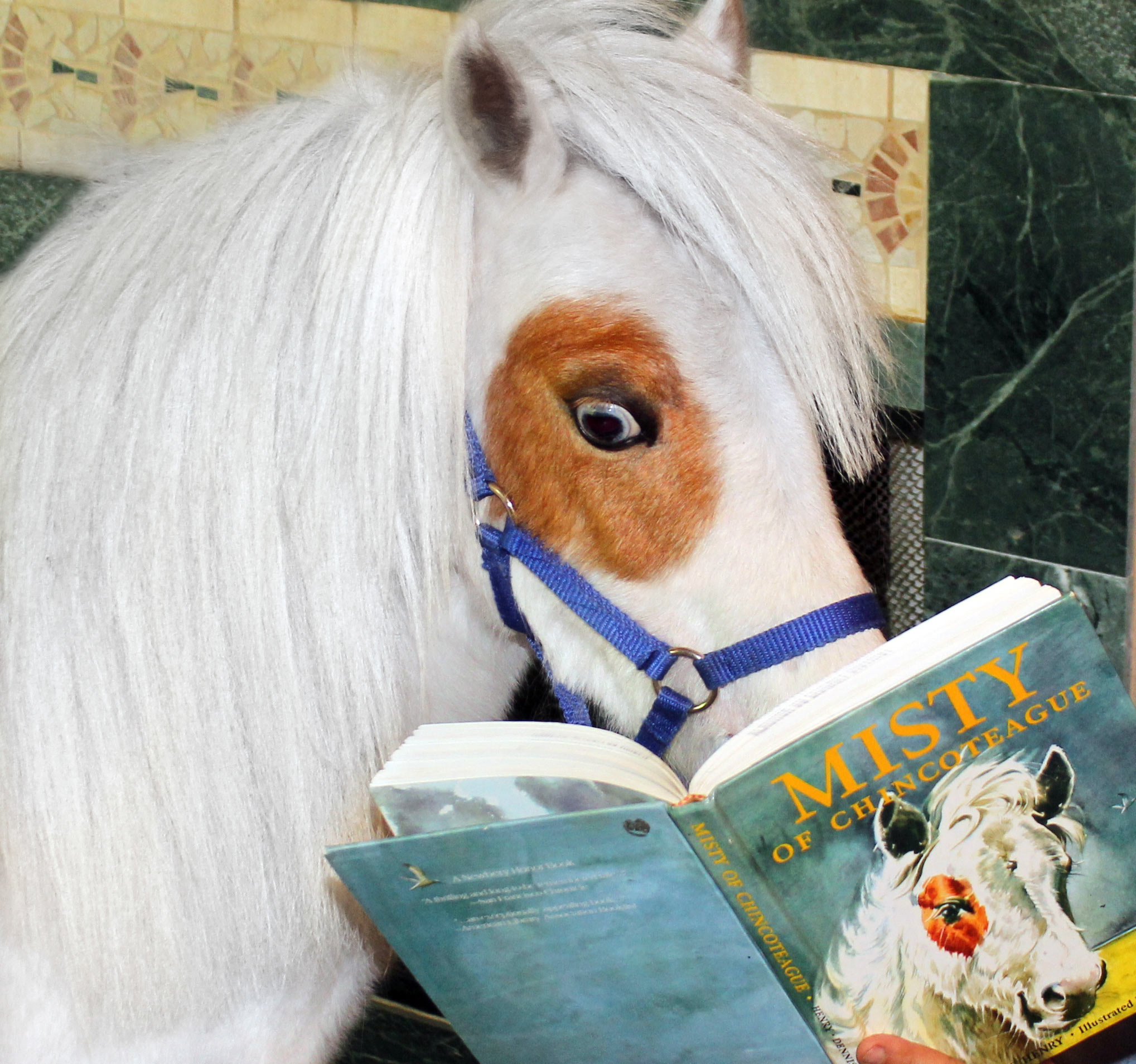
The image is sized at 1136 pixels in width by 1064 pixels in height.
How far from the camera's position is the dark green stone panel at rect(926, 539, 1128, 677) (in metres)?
1.69

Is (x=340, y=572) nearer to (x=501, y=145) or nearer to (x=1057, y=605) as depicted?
(x=501, y=145)

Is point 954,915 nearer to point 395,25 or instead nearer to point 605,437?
point 605,437

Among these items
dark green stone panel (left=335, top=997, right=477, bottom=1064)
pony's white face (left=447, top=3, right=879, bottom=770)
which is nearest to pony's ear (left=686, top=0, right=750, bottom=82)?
pony's white face (left=447, top=3, right=879, bottom=770)

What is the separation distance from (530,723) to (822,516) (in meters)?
0.26

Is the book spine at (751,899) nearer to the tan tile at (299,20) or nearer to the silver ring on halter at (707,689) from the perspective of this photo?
the silver ring on halter at (707,689)

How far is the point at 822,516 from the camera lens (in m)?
0.87

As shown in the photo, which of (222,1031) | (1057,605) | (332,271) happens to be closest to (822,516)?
(1057,605)

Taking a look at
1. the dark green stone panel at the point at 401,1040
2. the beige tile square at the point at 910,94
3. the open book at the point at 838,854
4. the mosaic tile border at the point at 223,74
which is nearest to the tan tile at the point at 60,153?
the mosaic tile border at the point at 223,74

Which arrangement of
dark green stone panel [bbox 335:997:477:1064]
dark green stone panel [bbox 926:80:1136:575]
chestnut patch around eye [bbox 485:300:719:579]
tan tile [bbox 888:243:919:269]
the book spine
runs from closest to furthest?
the book spine
chestnut patch around eye [bbox 485:300:719:579]
dark green stone panel [bbox 926:80:1136:575]
tan tile [bbox 888:243:919:269]
dark green stone panel [bbox 335:997:477:1064]

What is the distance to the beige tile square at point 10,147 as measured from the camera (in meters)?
1.47

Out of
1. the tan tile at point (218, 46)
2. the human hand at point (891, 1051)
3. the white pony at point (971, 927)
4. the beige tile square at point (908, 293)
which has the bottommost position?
the human hand at point (891, 1051)

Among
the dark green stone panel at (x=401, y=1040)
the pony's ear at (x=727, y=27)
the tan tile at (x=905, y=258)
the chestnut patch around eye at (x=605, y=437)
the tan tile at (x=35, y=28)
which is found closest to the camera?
the chestnut patch around eye at (x=605, y=437)

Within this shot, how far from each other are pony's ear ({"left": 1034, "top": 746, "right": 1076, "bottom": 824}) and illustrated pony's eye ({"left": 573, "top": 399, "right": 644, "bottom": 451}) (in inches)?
13.9

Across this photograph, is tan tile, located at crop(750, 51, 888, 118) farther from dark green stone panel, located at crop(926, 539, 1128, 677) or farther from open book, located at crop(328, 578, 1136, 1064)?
open book, located at crop(328, 578, 1136, 1064)
